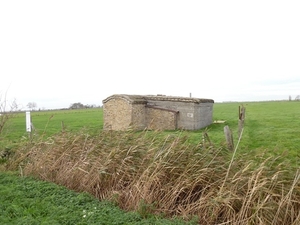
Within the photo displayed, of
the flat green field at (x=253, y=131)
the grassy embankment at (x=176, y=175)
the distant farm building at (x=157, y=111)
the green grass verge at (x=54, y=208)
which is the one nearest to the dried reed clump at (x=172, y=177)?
the grassy embankment at (x=176, y=175)

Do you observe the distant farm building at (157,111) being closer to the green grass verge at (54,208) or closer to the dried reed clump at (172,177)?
the dried reed clump at (172,177)

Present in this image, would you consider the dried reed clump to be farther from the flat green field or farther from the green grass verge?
the flat green field

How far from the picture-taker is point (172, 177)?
5711 mm

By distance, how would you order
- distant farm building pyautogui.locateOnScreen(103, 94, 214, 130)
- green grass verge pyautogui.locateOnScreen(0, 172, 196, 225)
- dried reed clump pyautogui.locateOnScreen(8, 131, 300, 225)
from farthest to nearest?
distant farm building pyautogui.locateOnScreen(103, 94, 214, 130), dried reed clump pyautogui.locateOnScreen(8, 131, 300, 225), green grass verge pyautogui.locateOnScreen(0, 172, 196, 225)

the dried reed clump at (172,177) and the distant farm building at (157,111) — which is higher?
the distant farm building at (157,111)

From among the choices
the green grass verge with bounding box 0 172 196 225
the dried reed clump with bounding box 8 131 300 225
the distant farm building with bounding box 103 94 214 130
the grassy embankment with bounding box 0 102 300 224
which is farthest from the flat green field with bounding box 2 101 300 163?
the green grass verge with bounding box 0 172 196 225

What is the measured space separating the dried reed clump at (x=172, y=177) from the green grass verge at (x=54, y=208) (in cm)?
35

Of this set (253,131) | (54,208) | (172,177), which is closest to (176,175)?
(172,177)

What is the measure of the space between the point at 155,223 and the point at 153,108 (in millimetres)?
14620

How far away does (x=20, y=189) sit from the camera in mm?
6086

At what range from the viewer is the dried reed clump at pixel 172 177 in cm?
459

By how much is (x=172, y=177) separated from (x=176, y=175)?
4.0 inches

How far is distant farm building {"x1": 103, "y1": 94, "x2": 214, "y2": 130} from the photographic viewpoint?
17891mm

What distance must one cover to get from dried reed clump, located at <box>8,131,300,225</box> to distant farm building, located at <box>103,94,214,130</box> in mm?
10280
